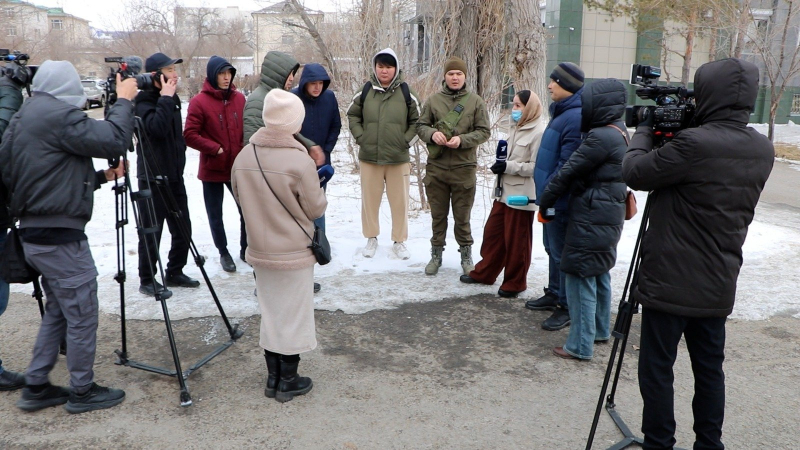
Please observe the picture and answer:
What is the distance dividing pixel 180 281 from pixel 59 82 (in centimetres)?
269

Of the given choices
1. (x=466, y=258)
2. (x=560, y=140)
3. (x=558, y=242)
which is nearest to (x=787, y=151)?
(x=466, y=258)

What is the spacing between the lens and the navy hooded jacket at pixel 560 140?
464 cm

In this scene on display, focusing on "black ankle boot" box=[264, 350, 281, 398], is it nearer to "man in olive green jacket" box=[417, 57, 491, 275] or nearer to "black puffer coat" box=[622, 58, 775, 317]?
"black puffer coat" box=[622, 58, 775, 317]

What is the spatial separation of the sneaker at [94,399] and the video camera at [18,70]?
6.08ft

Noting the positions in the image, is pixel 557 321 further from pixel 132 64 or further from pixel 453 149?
pixel 132 64

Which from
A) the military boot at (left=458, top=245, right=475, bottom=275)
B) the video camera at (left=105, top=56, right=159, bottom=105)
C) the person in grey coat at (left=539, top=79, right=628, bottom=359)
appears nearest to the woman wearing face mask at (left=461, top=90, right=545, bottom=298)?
the military boot at (left=458, top=245, right=475, bottom=275)

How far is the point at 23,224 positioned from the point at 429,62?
6.12 meters

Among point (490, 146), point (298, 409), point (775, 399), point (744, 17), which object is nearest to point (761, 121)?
point (744, 17)

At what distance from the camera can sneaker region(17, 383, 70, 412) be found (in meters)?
3.56

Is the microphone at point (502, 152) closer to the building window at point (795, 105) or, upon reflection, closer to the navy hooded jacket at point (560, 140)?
the navy hooded jacket at point (560, 140)

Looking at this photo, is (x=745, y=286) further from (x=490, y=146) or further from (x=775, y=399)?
(x=490, y=146)

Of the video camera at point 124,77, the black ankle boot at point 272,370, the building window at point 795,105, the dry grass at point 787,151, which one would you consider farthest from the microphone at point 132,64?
the building window at point 795,105

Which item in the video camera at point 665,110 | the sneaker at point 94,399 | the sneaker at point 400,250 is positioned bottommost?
the sneaker at point 400,250

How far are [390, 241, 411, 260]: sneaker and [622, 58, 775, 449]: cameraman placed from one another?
12.1ft
